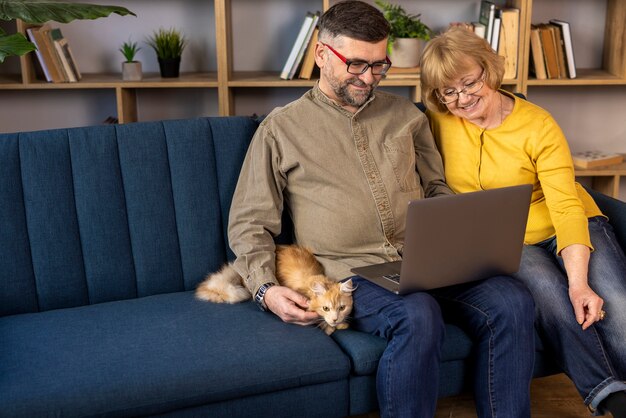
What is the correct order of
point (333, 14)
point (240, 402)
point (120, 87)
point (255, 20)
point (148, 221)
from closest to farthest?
1. point (240, 402)
2. point (333, 14)
3. point (148, 221)
4. point (120, 87)
5. point (255, 20)

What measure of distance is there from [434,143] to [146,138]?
0.84m

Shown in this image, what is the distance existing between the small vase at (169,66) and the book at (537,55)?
4.91ft

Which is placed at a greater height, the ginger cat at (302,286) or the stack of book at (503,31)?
the stack of book at (503,31)

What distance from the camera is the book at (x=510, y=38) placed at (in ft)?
10.4

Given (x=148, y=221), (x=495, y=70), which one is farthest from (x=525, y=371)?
(x=148, y=221)

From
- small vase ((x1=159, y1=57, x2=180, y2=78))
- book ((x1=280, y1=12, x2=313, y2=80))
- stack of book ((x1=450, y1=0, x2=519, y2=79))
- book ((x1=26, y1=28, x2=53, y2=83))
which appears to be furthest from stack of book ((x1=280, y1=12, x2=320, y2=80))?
book ((x1=26, y1=28, x2=53, y2=83))

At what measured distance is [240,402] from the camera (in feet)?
5.95

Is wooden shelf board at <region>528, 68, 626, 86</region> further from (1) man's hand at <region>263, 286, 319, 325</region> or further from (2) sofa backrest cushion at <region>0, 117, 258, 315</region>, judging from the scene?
(1) man's hand at <region>263, 286, 319, 325</region>

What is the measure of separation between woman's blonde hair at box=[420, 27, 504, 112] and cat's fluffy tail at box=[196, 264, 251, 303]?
2.50ft

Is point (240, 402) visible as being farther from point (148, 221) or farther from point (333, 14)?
point (333, 14)

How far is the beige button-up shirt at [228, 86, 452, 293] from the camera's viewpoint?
2092 mm

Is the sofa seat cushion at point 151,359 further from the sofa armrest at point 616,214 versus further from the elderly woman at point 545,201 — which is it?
the sofa armrest at point 616,214

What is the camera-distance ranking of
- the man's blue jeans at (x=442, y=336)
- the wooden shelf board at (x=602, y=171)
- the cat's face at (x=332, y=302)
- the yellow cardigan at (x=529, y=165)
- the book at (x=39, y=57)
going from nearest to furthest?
the man's blue jeans at (x=442, y=336), the cat's face at (x=332, y=302), the yellow cardigan at (x=529, y=165), the book at (x=39, y=57), the wooden shelf board at (x=602, y=171)

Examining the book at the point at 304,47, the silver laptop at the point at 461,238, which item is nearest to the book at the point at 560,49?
the book at the point at 304,47
